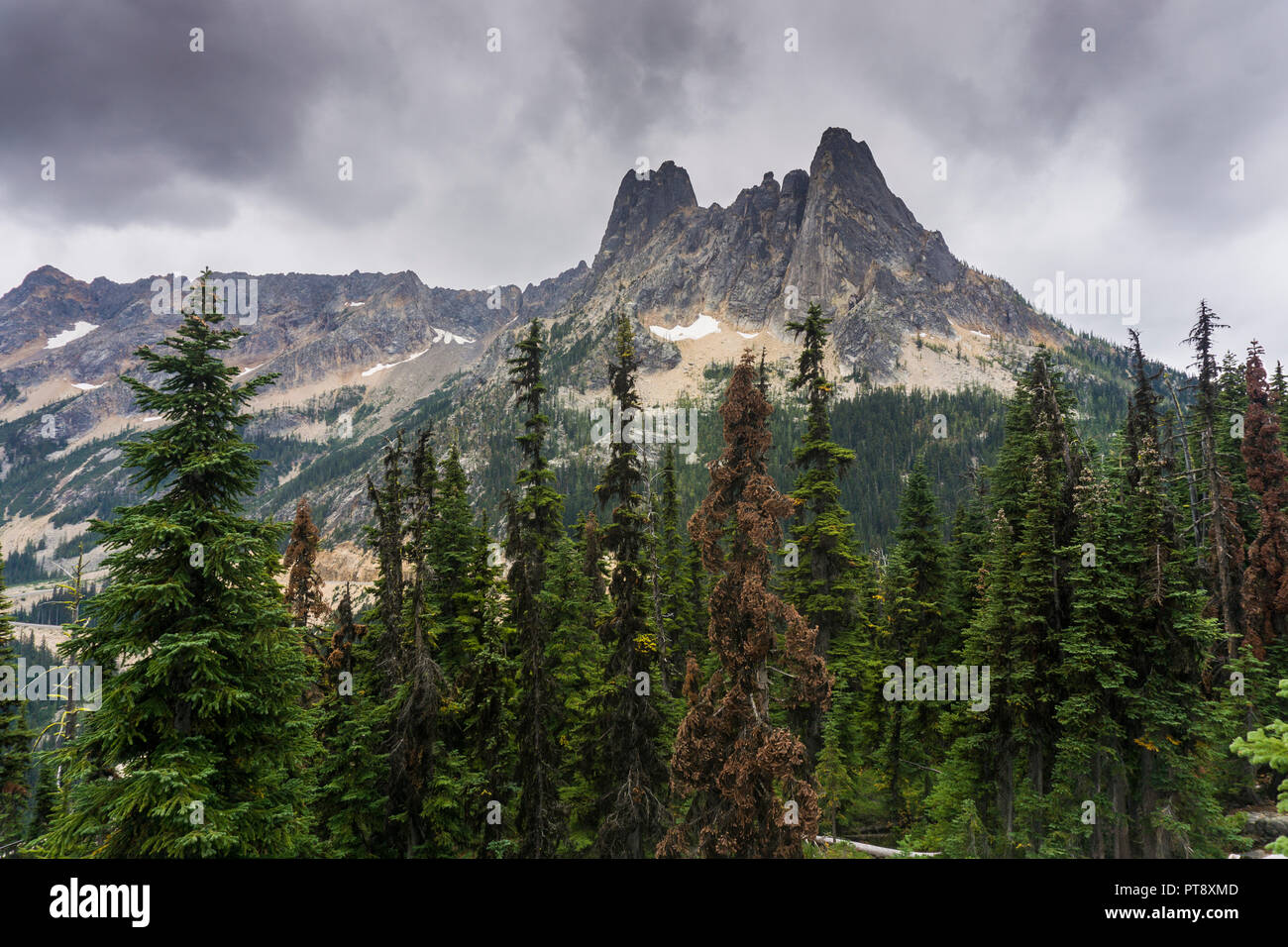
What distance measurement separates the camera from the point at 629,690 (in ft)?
61.3

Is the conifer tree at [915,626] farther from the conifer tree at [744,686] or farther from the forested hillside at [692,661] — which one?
the conifer tree at [744,686]

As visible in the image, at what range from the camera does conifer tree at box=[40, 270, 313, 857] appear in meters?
9.37

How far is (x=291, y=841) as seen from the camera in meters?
A: 10.8

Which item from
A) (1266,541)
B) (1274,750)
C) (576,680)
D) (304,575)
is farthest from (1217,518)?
(304,575)

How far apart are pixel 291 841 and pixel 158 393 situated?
874cm

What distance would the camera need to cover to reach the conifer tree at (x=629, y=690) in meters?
18.3

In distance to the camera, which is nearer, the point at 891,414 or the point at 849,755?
the point at 849,755

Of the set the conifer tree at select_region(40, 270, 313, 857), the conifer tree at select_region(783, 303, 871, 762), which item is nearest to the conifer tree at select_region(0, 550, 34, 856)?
the conifer tree at select_region(40, 270, 313, 857)

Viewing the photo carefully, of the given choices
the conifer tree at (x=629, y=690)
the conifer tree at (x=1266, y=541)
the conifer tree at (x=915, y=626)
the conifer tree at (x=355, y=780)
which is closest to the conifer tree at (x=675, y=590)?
the conifer tree at (x=915, y=626)

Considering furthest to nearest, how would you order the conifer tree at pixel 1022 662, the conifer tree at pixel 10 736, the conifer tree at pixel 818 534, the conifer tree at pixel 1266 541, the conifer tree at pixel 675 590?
1. the conifer tree at pixel 675 590
2. the conifer tree at pixel 10 736
3. the conifer tree at pixel 818 534
4. the conifer tree at pixel 1266 541
5. the conifer tree at pixel 1022 662

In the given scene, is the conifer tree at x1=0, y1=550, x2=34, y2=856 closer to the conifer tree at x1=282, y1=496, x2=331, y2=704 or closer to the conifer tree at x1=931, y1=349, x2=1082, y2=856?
the conifer tree at x1=282, y1=496, x2=331, y2=704

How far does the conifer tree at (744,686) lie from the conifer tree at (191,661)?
840 centimetres
